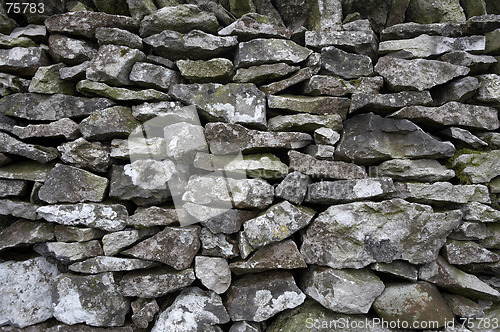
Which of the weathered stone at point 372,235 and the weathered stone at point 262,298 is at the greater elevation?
the weathered stone at point 372,235

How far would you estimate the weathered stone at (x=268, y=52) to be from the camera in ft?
9.41

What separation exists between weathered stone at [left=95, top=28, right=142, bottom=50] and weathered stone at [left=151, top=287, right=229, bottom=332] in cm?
258

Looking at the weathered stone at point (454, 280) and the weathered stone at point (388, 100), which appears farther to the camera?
the weathered stone at point (388, 100)

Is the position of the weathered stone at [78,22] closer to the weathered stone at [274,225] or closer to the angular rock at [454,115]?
the weathered stone at [274,225]

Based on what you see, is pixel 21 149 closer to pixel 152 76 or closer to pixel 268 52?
pixel 152 76


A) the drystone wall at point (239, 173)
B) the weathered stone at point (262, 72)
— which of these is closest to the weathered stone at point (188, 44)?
the drystone wall at point (239, 173)

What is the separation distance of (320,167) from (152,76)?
6.28 feet

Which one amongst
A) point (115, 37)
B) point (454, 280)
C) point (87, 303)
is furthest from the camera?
point (115, 37)

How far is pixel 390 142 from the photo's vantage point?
2852 millimetres

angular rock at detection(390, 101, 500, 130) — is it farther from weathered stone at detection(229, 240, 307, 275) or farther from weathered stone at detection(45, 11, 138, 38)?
weathered stone at detection(45, 11, 138, 38)

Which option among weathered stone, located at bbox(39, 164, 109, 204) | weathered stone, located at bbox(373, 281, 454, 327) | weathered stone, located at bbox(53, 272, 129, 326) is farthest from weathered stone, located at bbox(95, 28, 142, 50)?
weathered stone, located at bbox(373, 281, 454, 327)

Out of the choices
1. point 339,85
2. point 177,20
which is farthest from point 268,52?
point 177,20

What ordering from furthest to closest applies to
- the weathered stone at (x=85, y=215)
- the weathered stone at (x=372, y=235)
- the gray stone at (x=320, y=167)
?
the gray stone at (x=320, y=167), the weathered stone at (x=372, y=235), the weathered stone at (x=85, y=215)

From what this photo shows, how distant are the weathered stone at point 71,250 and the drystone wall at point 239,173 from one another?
0.02m
